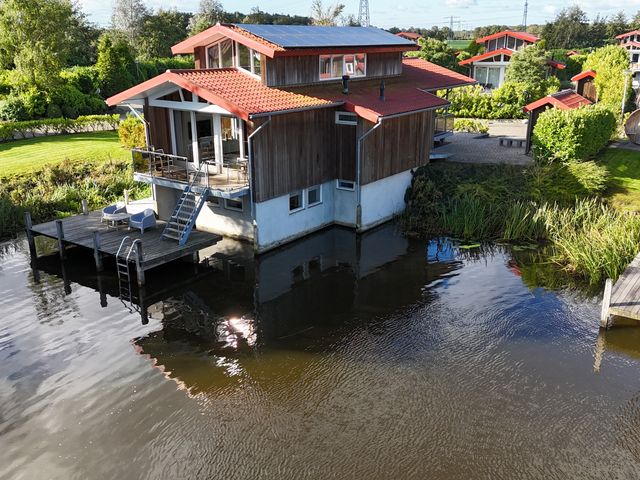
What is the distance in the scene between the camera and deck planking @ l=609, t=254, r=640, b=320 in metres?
15.4

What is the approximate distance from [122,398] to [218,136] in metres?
11.3

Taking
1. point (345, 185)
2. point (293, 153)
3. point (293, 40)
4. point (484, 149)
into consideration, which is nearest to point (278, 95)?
point (293, 153)

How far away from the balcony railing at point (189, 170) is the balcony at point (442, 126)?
12.8 meters

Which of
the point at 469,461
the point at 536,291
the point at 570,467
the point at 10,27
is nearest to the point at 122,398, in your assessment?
the point at 469,461

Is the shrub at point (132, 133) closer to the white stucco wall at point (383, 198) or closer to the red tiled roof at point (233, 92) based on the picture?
the red tiled roof at point (233, 92)

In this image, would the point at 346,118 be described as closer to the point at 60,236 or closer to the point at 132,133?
the point at 60,236

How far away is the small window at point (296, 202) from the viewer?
22781 mm

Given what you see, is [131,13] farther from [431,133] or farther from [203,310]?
[203,310]

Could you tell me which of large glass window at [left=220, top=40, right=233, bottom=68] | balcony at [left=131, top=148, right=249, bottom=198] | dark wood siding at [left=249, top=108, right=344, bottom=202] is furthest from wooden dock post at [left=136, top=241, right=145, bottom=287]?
large glass window at [left=220, top=40, right=233, bottom=68]

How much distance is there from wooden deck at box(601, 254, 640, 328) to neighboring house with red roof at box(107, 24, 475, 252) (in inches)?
404

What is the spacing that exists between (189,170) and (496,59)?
45.5 m

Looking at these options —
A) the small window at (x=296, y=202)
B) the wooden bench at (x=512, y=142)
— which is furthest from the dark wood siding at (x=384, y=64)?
the wooden bench at (x=512, y=142)

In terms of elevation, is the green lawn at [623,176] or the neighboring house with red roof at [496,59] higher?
the neighboring house with red roof at [496,59]

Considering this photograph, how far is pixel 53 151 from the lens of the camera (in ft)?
105
